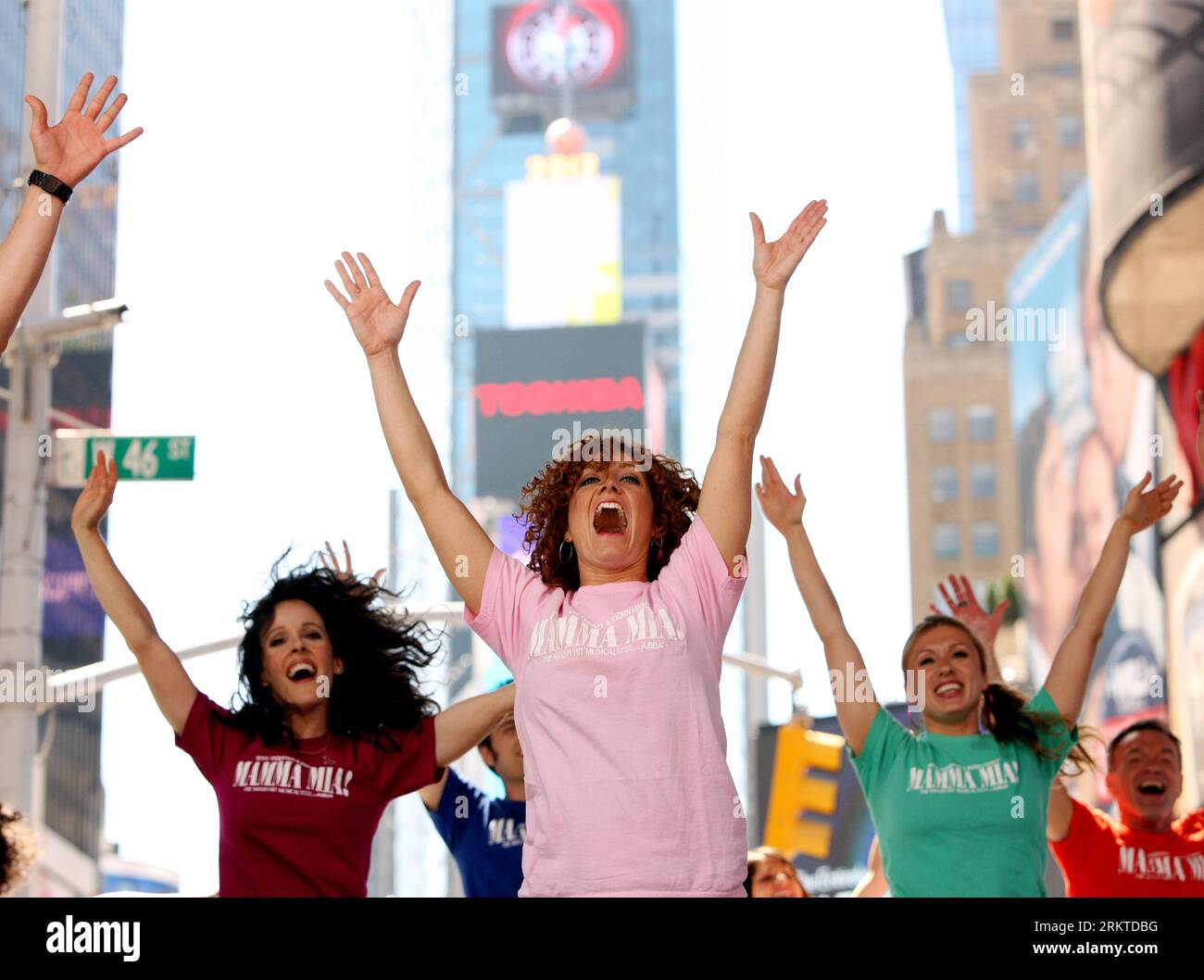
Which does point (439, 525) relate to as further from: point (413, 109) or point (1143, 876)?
point (413, 109)

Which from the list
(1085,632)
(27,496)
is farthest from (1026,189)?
(1085,632)

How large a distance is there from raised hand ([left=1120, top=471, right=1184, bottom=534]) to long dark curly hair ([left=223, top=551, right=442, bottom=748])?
2.37m

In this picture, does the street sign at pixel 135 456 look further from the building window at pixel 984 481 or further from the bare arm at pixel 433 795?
the building window at pixel 984 481

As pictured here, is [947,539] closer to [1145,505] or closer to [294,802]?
[1145,505]

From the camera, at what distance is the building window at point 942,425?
200 ft

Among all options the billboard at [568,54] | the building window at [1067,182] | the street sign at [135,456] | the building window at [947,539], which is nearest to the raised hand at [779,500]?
the street sign at [135,456]

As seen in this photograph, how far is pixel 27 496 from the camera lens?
11836 mm

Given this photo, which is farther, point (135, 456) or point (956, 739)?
point (135, 456)

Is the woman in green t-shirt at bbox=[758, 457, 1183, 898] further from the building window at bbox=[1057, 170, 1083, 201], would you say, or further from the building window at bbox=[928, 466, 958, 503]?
the building window at bbox=[928, 466, 958, 503]

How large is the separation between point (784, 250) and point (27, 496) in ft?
28.2

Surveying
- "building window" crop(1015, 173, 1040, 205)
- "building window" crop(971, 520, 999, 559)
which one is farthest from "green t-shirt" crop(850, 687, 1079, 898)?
"building window" crop(971, 520, 999, 559)

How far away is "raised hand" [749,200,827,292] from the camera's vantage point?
4410 mm
